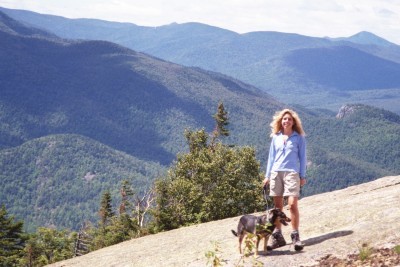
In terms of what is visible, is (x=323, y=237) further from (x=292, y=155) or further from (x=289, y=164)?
(x=292, y=155)

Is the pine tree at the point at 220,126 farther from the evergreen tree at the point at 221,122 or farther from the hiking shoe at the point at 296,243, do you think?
the hiking shoe at the point at 296,243

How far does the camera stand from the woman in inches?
470

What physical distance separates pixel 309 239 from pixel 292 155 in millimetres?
2859

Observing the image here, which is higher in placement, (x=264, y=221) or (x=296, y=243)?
(x=264, y=221)

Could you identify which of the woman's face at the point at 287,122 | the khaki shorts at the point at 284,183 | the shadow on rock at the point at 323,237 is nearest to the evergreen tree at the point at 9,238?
the shadow on rock at the point at 323,237

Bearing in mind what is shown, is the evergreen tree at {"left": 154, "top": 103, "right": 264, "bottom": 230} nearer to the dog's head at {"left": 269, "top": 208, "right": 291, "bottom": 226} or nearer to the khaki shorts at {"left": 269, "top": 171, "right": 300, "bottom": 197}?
the khaki shorts at {"left": 269, "top": 171, "right": 300, "bottom": 197}

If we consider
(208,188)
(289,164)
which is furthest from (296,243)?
(208,188)

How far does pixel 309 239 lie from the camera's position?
13.3 metres

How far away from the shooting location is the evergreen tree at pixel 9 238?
55944mm

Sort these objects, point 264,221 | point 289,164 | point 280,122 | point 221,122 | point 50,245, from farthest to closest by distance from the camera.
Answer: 1. point 50,245
2. point 221,122
3. point 280,122
4. point 289,164
5. point 264,221

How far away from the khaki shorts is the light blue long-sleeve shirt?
153 mm

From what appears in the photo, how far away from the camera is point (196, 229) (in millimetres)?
20469

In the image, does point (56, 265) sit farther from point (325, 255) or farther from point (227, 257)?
point (325, 255)

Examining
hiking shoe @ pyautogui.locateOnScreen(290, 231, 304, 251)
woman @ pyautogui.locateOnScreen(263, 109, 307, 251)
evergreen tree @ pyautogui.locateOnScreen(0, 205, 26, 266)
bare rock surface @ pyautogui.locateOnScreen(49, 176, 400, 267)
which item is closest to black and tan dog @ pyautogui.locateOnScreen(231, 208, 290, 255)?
woman @ pyautogui.locateOnScreen(263, 109, 307, 251)
